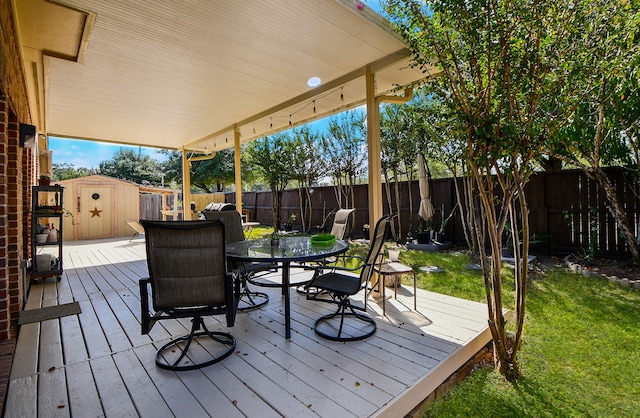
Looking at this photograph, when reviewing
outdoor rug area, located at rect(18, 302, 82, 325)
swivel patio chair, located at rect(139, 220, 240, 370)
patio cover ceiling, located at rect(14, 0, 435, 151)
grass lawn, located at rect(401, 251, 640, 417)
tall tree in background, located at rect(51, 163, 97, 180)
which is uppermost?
tall tree in background, located at rect(51, 163, 97, 180)

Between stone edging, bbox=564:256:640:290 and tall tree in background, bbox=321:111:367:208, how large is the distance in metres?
5.22

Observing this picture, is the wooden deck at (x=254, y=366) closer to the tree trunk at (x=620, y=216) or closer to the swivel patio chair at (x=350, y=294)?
the swivel patio chair at (x=350, y=294)

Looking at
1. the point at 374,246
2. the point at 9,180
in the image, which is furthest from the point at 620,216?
the point at 9,180

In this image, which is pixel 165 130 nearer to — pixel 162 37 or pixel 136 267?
pixel 136 267

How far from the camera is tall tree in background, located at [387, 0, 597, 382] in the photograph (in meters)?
2.00

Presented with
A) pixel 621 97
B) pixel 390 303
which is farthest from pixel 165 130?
pixel 621 97

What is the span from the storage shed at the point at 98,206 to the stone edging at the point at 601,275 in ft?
38.2

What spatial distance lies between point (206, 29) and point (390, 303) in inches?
133

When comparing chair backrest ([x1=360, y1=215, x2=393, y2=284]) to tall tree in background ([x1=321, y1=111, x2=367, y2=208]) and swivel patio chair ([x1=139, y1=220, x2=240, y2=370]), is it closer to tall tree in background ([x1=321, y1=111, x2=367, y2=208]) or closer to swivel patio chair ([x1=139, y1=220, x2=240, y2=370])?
swivel patio chair ([x1=139, y1=220, x2=240, y2=370])

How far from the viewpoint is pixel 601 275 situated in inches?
176

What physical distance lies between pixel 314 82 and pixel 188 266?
335cm

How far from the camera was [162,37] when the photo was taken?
10.6ft

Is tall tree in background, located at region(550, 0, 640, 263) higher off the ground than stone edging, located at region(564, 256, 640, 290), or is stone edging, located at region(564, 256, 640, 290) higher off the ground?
tall tree in background, located at region(550, 0, 640, 263)

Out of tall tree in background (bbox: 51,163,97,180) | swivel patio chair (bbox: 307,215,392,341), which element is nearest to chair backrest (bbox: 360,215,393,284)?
swivel patio chair (bbox: 307,215,392,341)
